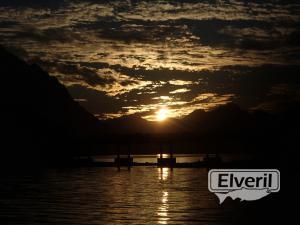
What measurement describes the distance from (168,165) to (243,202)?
418 feet

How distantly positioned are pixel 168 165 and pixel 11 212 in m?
137

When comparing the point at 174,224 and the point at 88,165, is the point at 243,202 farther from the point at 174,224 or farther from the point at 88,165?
the point at 88,165

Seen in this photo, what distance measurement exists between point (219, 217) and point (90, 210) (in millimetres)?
9739

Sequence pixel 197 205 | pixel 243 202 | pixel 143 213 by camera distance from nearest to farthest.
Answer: pixel 143 213 → pixel 197 205 → pixel 243 202

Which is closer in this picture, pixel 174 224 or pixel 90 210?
pixel 174 224

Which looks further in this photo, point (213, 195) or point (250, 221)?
point (213, 195)

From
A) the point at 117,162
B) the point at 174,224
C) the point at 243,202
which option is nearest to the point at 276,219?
the point at 174,224

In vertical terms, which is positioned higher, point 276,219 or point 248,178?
point 248,178

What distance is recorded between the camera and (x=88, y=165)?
185 metres

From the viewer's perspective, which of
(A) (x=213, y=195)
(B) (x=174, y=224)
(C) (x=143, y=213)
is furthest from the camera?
(A) (x=213, y=195)

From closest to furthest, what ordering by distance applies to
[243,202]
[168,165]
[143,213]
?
[143,213] < [243,202] < [168,165]

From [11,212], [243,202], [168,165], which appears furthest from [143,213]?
[168,165]

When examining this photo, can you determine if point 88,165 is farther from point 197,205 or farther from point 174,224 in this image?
point 174,224

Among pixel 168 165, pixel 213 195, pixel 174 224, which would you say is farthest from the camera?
pixel 168 165
